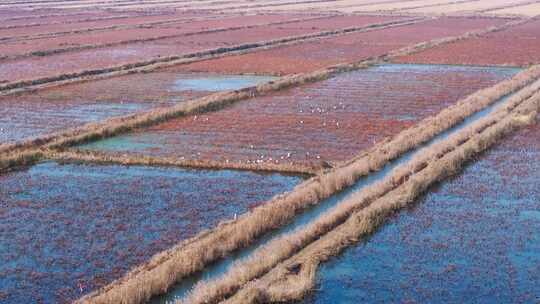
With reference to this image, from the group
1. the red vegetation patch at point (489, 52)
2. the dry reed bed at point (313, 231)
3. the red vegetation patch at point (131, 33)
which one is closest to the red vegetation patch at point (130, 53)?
the red vegetation patch at point (131, 33)

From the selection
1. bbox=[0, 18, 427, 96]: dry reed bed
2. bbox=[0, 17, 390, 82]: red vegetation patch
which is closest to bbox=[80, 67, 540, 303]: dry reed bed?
bbox=[0, 18, 427, 96]: dry reed bed

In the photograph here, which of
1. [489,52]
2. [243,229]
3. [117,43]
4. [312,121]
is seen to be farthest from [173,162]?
[117,43]

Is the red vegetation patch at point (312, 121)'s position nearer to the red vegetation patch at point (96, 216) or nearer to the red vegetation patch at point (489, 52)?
the red vegetation patch at point (96, 216)

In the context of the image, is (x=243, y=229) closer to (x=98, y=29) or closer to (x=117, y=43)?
(x=117, y=43)

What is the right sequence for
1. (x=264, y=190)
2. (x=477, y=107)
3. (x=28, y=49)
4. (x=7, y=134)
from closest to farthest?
(x=264, y=190) < (x=7, y=134) < (x=477, y=107) < (x=28, y=49)

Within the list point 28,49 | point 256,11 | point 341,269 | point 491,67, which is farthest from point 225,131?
point 256,11

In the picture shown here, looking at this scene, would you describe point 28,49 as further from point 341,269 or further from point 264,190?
point 341,269

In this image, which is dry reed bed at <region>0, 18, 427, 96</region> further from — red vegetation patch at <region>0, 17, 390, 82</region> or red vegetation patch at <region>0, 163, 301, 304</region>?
red vegetation patch at <region>0, 163, 301, 304</region>
